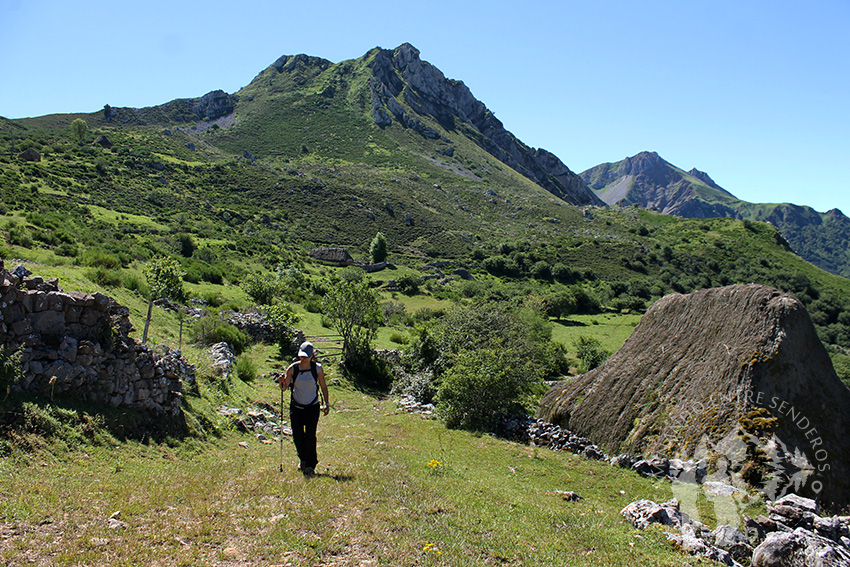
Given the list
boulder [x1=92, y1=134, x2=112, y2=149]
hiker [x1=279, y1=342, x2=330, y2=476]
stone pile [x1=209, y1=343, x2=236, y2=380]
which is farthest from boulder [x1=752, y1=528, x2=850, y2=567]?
boulder [x1=92, y1=134, x2=112, y2=149]

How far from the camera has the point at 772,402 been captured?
10.6 metres

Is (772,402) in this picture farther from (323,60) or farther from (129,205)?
(323,60)

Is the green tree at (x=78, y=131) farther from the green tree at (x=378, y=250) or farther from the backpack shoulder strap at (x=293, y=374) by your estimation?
the backpack shoulder strap at (x=293, y=374)

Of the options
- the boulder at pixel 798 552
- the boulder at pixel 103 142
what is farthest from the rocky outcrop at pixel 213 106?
the boulder at pixel 798 552

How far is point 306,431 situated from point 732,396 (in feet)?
32.8

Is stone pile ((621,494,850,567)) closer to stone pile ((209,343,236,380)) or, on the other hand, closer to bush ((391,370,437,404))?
stone pile ((209,343,236,380))

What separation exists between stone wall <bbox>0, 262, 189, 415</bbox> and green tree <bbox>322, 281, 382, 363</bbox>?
56.2 ft

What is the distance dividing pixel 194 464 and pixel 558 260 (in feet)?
319

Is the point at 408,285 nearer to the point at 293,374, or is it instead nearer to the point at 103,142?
the point at 293,374

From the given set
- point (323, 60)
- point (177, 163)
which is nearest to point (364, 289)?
point (177, 163)

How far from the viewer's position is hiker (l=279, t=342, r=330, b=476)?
8297 mm

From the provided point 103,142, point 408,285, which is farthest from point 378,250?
point 103,142

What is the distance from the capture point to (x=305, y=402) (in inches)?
327

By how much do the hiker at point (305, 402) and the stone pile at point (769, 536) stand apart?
5.64 m
